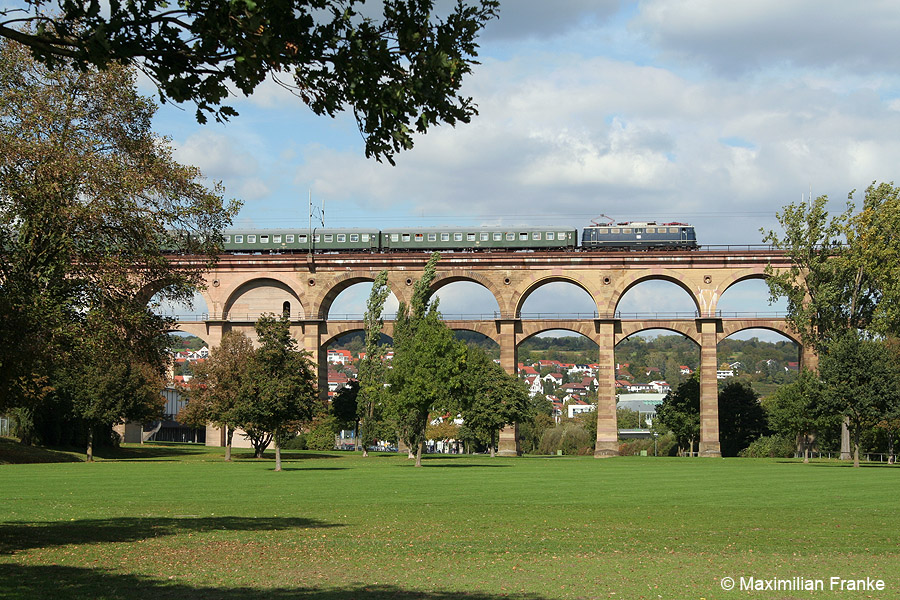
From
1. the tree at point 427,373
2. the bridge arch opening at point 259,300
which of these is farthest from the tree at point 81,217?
the bridge arch opening at point 259,300

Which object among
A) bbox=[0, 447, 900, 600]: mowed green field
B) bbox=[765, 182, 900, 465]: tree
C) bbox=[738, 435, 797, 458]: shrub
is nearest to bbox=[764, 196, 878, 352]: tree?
bbox=[765, 182, 900, 465]: tree

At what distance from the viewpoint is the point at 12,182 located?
56.5 ft

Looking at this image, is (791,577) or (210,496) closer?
(791,577)

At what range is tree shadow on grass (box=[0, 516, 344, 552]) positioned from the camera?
14.3 m

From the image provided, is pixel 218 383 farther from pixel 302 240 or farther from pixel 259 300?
pixel 302 240

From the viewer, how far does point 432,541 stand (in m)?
14.7

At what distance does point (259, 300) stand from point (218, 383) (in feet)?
55.7

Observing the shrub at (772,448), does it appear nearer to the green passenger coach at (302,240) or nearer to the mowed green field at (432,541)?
the green passenger coach at (302,240)

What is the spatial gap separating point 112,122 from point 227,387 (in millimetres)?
33450

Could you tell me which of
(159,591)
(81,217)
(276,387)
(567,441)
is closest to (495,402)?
(276,387)

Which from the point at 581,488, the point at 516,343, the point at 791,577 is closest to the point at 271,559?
the point at 791,577

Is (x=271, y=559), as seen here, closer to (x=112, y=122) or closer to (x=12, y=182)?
(x=12, y=182)

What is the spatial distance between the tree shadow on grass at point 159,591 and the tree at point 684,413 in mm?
62267

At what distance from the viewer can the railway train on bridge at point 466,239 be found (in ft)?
220
